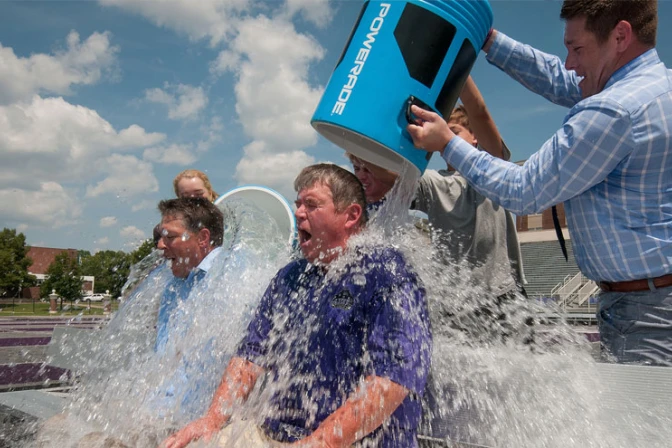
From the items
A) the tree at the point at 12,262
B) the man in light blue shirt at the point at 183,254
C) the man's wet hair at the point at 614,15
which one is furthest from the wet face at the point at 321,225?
the tree at the point at 12,262

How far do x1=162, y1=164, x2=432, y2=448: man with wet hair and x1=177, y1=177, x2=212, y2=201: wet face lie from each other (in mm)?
2378

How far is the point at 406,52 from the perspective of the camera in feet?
6.81

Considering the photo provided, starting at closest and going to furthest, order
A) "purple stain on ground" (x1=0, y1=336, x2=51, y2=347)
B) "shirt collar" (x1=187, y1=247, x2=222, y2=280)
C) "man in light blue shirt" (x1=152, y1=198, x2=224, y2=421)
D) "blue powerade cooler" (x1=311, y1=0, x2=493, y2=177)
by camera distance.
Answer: "blue powerade cooler" (x1=311, y1=0, x2=493, y2=177)
"man in light blue shirt" (x1=152, y1=198, x2=224, y2=421)
"shirt collar" (x1=187, y1=247, x2=222, y2=280)
"purple stain on ground" (x1=0, y1=336, x2=51, y2=347)

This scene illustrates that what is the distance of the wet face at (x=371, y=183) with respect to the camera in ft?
9.53

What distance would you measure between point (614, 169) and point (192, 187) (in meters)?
3.43

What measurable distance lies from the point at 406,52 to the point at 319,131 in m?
0.50

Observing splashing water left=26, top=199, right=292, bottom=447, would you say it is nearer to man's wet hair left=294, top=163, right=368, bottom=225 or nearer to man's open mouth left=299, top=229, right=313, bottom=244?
man's open mouth left=299, top=229, right=313, bottom=244

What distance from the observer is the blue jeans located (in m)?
1.92

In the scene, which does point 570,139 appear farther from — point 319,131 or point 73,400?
point 73,400

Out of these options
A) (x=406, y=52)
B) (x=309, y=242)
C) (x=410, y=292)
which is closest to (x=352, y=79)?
(x=406, y=52)

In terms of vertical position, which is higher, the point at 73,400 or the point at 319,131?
the point at 319,131

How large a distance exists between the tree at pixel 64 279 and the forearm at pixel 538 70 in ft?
165

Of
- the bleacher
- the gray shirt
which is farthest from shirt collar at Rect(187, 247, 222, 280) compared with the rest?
the bleacher

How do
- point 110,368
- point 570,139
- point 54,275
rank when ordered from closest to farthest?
1. point 570,139
2. point 110,368
3. point 54,275
